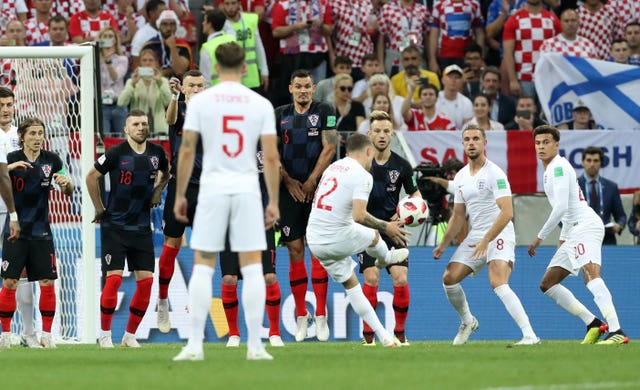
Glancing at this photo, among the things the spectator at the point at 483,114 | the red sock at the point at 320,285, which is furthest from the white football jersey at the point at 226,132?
the spectator at the point at 483,114

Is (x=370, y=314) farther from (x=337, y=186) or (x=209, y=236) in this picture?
(x=209, y=236)

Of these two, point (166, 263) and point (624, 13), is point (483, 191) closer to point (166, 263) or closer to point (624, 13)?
point (166, 263)

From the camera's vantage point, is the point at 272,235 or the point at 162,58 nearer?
the point at 272,235

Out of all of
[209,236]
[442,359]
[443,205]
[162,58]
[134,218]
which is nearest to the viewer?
[209,236]

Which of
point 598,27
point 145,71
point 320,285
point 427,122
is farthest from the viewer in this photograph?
point 598,27

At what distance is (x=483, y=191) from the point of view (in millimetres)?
14227

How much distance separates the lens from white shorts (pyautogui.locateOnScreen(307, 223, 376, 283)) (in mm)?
13148

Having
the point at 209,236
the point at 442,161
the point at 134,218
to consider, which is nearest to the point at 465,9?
the point at 442,161

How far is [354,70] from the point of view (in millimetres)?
22109

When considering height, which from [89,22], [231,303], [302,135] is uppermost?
[89,22]

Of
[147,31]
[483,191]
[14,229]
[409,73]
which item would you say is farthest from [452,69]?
[14,229]

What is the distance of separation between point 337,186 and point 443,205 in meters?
5.27

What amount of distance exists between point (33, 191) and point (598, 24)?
11345mm

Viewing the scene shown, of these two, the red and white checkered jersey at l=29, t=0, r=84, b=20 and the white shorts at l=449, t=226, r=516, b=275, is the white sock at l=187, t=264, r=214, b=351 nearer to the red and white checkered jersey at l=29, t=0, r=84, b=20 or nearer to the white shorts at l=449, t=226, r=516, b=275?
the white shorts at l=449, t=226, r=516, b=275
